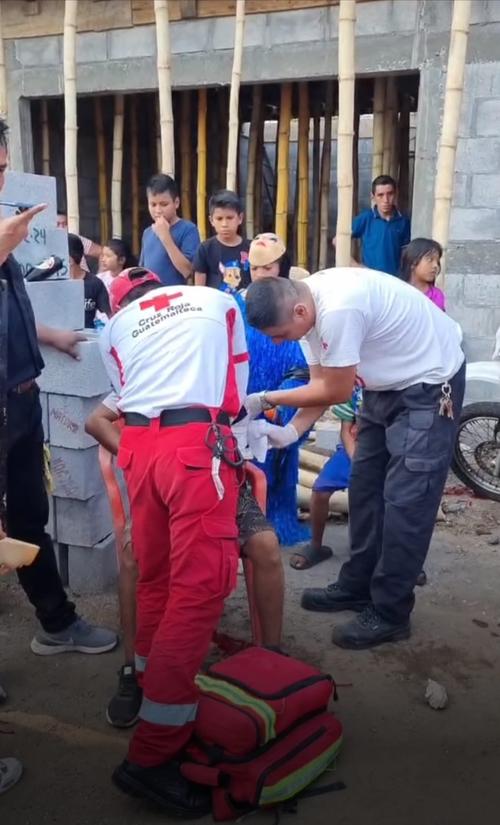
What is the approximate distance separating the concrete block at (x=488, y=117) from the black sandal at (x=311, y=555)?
3.37 metres

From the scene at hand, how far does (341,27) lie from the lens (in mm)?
4055

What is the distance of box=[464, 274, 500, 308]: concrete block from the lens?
215 inches

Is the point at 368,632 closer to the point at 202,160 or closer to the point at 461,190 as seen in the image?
the point at 461,190

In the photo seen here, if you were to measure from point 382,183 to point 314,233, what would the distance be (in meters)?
2.55

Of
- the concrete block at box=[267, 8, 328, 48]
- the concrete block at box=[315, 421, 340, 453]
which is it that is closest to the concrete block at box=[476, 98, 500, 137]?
the concrete block at box=[267, 8, 328, 48]

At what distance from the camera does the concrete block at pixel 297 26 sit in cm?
586

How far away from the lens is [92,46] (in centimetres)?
663

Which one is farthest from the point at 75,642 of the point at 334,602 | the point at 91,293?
the point at 91,293

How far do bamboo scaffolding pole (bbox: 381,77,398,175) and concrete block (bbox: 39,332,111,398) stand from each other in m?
4.78

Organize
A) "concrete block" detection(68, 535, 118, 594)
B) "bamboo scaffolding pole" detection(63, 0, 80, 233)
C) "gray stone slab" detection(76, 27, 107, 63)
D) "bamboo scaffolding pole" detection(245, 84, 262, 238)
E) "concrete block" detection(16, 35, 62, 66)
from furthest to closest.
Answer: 1. "bamboo scaffolding pole" detection(245, 84, 262, 238)
2. "concrete block" detection(16, 35, 62, 66)
3. "gray stone slab" detection(76, 27, 107, 63)
4. "bamboo scaffolding pole" detection(63, 0, 80, 233)
5. "concrete block" detection(68, 535, 118, 594)

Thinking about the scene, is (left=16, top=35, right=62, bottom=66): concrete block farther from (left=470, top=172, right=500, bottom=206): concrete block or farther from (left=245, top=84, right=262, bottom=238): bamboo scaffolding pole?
(left=470, top=172, right=500, bottom=206): concrete block

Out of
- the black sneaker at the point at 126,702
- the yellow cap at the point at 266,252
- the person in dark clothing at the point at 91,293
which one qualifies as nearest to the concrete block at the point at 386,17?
the person in dark clothing at the point at 91,293

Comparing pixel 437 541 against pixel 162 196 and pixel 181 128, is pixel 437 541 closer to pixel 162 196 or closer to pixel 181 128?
pixel 162 196

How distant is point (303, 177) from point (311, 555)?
4941 mm
